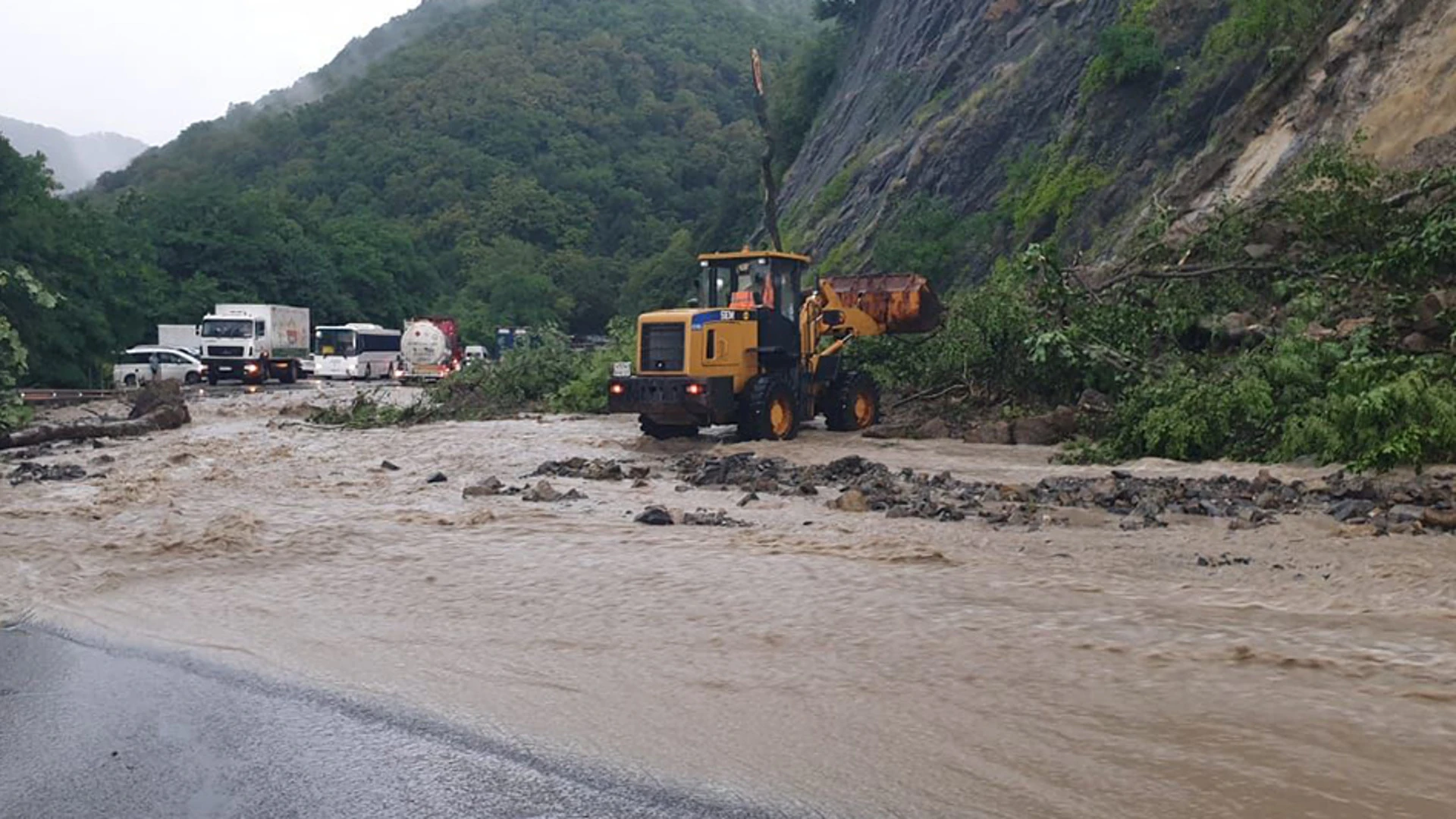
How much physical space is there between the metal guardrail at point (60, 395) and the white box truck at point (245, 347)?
355 inches

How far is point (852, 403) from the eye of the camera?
21.4 meters

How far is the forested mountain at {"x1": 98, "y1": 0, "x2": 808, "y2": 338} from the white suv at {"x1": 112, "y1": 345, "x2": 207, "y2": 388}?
58.2ft

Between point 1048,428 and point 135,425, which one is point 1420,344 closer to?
point 1048,428

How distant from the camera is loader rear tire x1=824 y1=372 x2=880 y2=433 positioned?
21375mm

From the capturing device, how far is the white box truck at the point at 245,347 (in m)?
46.0

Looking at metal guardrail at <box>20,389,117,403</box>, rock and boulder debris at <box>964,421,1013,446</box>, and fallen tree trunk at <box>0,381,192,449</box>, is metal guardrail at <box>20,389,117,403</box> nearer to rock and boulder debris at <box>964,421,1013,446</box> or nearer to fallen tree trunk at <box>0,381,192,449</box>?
fallen tree trunk at <box>0,381,192,449</box>

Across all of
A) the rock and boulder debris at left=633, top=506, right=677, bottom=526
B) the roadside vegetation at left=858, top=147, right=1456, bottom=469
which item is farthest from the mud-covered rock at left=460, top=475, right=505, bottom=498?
the roadside vegetation at left=858, top=147, right=1456, bottom=469

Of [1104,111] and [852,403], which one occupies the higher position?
[1104,111]

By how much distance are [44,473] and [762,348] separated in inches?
402

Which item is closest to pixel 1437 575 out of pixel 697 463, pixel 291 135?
pixel 697 463

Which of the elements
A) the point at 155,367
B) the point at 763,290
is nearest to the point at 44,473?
the point at 763,290

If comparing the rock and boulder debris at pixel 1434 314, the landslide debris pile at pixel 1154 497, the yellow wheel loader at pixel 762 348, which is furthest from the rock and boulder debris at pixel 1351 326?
the yellow wheel loader at pixel 762 348

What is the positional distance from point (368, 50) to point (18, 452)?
13123 centimetres

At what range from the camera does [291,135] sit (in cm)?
10838
